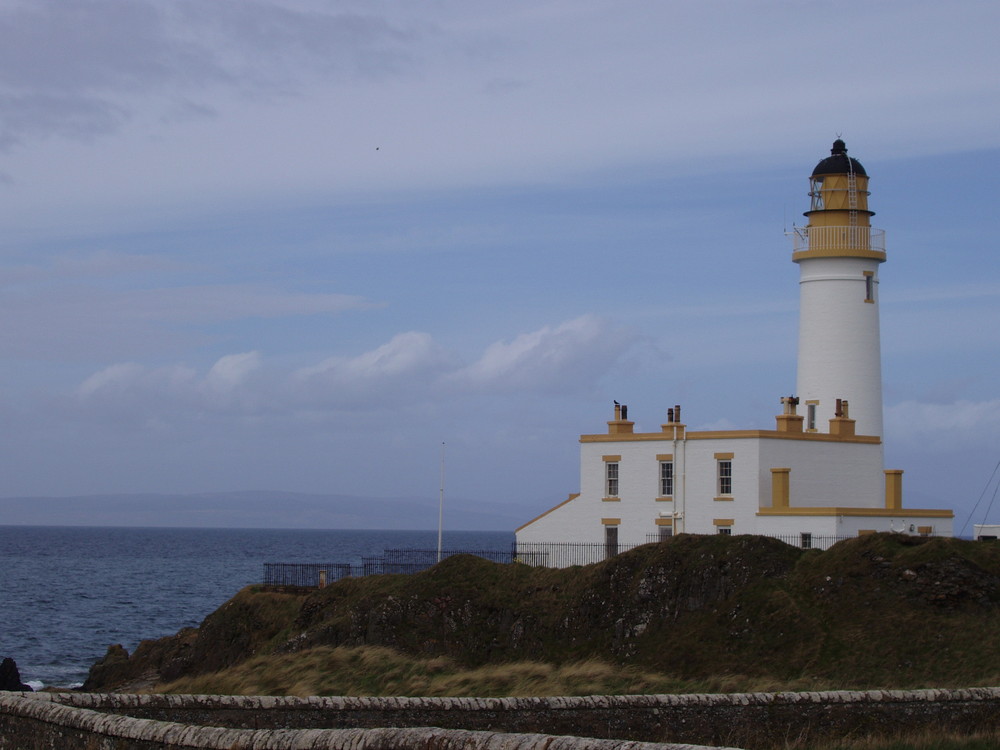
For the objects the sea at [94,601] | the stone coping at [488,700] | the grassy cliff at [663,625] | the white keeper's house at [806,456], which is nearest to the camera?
the stone coping at [488,700]

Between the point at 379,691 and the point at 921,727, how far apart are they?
13.5 m

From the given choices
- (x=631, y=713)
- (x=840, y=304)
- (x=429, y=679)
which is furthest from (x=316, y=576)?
(x=631, y=713)

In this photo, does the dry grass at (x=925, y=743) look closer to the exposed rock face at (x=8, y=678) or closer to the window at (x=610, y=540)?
the window at (x=610, y=540)

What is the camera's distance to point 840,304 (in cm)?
4634

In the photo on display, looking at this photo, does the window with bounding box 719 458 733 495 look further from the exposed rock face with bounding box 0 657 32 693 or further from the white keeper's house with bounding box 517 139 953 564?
the exposed rock face with bounding box 0 657 32 693

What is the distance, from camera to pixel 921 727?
16.9 m

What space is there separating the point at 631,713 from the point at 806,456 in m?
26.2

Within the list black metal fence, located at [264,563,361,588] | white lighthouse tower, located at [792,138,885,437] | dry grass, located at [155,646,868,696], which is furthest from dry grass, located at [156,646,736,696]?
white lighthouse tower, located at [792,138,885,437]

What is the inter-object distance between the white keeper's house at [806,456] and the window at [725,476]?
31 millimetres

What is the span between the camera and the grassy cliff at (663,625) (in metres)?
26.7

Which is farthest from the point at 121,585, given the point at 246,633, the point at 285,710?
the point at 285,710

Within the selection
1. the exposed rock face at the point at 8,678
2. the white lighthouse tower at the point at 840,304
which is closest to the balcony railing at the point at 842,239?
the white lighthouse tower at the point at 840,304

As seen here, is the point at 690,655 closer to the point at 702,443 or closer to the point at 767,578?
the point at 767,578

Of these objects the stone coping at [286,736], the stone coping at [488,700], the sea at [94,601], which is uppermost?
the stone coping at [286,736]
